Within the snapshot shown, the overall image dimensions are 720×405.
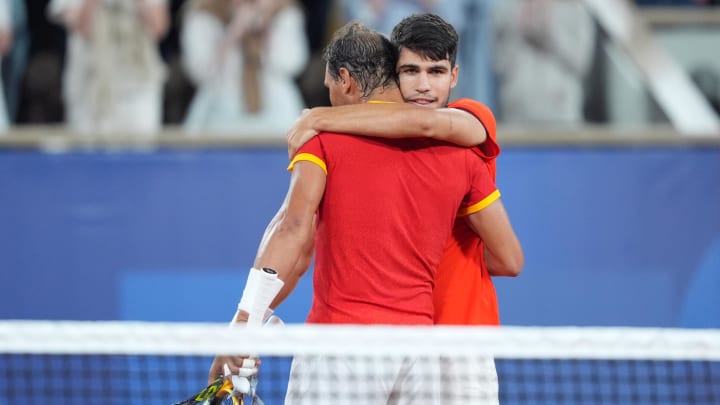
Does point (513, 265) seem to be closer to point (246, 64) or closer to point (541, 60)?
point (541, 60)

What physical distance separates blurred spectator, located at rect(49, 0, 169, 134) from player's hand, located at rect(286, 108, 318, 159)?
3087 mm

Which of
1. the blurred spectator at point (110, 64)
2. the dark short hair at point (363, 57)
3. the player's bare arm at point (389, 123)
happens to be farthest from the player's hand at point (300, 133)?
the blurred spectator at point (110, 64)

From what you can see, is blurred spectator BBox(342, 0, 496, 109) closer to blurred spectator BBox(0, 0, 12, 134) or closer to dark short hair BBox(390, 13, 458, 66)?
blurred spectator BBox(0, 0, 12, 134)

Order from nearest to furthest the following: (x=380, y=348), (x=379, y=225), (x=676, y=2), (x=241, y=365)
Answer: (x=380, y=348)
(x=241, y=365)
(x=379, y=225)
(x=676, y=2)

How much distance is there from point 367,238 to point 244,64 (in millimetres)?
3237

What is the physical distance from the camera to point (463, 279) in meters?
3.18

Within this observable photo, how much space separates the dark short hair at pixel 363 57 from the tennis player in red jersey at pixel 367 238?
16mm

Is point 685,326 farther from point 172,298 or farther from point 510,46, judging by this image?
point 172,298

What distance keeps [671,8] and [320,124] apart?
13.5 ft

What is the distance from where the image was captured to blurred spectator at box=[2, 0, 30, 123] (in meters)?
6.11

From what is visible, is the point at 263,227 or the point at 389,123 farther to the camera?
the point at 263,227

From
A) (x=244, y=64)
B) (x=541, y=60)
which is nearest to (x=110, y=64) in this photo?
(x=244, y=64)

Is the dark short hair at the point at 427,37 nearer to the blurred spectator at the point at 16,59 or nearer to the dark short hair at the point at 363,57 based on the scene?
the dark short hair at the point at 363,57

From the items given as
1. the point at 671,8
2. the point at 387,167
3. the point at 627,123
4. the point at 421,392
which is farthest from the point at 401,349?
the point at 671,8
